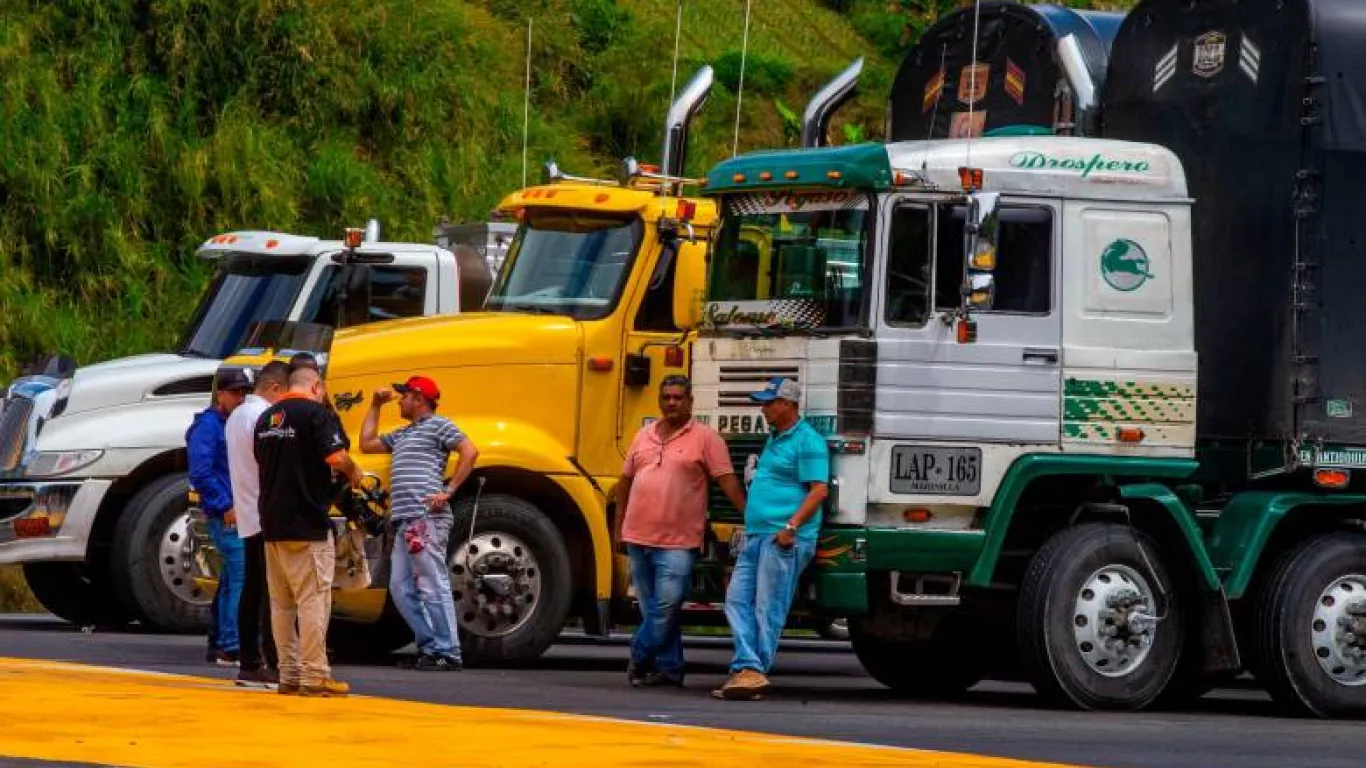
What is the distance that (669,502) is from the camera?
17281mm

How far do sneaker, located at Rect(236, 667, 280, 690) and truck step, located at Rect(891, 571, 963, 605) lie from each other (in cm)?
359

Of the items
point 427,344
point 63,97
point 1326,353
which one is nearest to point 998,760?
point 1326,353

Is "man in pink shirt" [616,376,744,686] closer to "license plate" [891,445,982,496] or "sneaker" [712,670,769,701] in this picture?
"sneaker" [712,670,769,701]

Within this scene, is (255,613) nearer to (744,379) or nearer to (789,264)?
(744,379)

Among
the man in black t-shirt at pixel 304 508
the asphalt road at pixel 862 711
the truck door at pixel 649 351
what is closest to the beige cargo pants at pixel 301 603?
the man in black t-shirt at pixel 304 508

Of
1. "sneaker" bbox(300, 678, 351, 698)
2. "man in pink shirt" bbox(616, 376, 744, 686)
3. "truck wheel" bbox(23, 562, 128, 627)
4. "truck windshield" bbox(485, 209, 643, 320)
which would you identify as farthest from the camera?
"truck wheel" bbox(23, 562, 128, 627)

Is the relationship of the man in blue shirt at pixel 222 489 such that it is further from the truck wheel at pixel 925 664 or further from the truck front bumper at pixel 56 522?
the truck wheel at pixel 925 664

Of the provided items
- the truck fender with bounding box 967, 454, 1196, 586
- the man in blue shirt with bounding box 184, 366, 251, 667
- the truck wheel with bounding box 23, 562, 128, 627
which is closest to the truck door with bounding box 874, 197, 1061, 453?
the truck fender with bounding box 967, 454, 1196, 586

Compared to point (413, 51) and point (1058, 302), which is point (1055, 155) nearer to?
point (1058, 302)

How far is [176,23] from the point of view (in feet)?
109

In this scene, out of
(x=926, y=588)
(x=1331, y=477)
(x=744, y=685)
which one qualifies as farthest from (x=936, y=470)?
(x=1331, y=477)

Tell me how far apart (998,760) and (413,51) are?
23.9 meters

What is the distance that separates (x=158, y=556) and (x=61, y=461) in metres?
1.04

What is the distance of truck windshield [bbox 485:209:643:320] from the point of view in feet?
63.6
